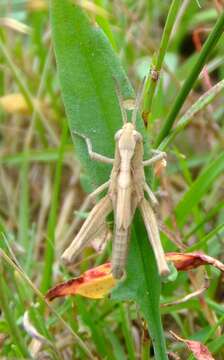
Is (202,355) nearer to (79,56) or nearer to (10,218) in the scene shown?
(79,56)

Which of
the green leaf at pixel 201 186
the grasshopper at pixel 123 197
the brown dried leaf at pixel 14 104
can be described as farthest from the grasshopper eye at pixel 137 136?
the brown dried leaf at pixel 14 104

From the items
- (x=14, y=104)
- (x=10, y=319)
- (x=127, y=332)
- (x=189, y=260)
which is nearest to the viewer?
(x=10, y=319)

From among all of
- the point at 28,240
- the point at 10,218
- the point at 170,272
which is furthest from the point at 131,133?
the point at 10,218

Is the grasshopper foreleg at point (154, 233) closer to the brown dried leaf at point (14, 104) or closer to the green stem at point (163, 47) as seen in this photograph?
the green stem at point (163, 47)

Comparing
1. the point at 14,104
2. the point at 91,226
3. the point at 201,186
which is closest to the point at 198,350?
the point at 91,226

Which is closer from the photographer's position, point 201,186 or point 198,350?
point 198,350

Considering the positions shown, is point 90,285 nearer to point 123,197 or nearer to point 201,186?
point 123,197
